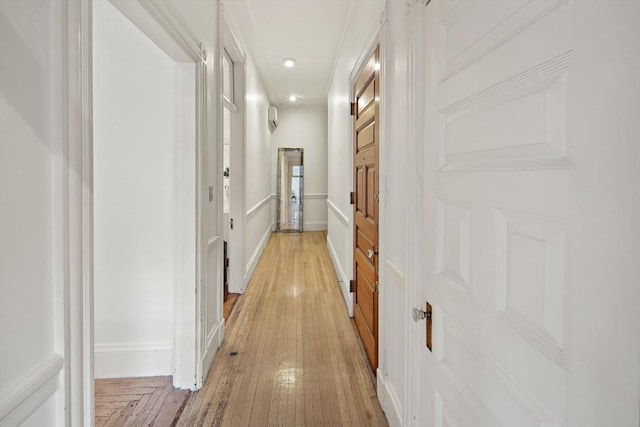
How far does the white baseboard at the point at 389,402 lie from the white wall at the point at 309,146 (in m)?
6.41

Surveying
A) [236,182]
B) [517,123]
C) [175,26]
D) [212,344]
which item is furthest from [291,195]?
[517,123]

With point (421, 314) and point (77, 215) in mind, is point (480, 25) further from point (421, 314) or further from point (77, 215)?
point (77, 215)

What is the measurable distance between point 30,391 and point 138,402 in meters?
1.42

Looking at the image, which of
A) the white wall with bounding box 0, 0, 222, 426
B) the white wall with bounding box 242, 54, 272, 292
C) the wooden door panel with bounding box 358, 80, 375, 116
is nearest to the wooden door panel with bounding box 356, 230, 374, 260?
the wooden door panel with bounding box 358, 80, 375, 116

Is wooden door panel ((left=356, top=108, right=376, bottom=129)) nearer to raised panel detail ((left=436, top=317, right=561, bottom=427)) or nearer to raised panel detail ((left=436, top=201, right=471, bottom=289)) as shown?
raised panel detail ((left=436, top=201, right=471, bottom=289))

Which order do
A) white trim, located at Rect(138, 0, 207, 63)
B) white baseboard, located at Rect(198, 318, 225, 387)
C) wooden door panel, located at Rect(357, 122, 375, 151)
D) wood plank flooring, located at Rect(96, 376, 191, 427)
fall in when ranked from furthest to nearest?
wooden door panel, located at Rect(357, 122, 375, 151) < white baseboard, located at Rect(198, 318, 225, 387) < wood plank flooring, located at Rect(96, 376, 191, 427) < white trim, located at Rect(138, 0, 207, 63)

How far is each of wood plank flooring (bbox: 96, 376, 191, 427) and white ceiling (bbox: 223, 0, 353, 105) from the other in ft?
9.04

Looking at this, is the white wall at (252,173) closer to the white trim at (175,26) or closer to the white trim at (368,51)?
the white trim at (368,51)

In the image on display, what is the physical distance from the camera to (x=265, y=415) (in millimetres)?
1892

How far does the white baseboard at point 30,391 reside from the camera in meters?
0.73

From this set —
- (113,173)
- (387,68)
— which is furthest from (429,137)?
(113,173)

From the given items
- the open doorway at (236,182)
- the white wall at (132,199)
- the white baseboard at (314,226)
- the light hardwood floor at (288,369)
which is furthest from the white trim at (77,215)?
the white baseboard at (314,226)

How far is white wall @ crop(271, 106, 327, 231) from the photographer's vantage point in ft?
26.6

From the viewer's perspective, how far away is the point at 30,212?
802mm
